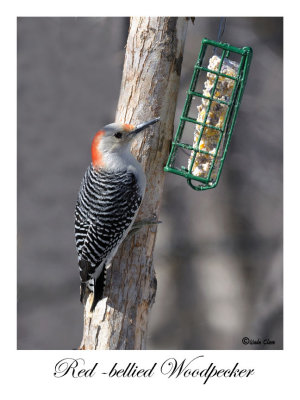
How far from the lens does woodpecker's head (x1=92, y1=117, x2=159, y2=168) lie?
10.3ft

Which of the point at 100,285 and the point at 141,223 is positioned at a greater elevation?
the point at 141,223

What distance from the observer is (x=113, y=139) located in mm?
3215

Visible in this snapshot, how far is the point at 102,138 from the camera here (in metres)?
3.27

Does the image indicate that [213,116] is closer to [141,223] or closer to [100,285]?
[141,223]

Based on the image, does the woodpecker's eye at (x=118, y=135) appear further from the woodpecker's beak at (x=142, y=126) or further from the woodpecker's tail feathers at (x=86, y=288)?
the woodpecker's tail feathers at (x=86, y=288)

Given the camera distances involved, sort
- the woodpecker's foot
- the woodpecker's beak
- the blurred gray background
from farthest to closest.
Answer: the blurred gray background
the woodpecker's foot
the woodpecker's beak

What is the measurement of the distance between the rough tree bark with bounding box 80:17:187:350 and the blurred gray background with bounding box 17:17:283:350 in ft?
4.45

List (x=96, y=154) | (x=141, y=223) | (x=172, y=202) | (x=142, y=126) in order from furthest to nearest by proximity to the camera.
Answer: (x=172, y=202)
(x=96, y=154)
(x=141, y=223)
(x=142, y=126)

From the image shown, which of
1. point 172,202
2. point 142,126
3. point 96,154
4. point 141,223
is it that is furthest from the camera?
point 172,202

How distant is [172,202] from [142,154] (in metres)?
2.51

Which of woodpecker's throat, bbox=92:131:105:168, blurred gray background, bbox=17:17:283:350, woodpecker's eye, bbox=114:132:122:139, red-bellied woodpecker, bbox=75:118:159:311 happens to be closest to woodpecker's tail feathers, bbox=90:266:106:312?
red-bellied woodpecker, bbox=75:118:159:311

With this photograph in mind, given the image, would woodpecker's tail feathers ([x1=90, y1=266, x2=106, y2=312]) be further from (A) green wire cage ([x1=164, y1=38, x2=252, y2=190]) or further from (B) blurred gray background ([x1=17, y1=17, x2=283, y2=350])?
(B) blurred gray background ([x1=17, y1=17, x2=283, y2=350])

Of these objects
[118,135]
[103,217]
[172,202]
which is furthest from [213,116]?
[172,202]
